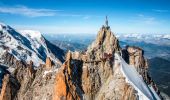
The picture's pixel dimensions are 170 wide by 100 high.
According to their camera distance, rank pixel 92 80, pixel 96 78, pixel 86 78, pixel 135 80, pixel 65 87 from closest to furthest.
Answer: pixel 65 87 < pixel 86 78 < pixel 92 80 < pixel 96 78 < pixel 135 80

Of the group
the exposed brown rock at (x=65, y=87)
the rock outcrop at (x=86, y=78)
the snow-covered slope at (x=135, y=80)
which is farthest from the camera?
the snow-covered slope at (x=135, y=80)

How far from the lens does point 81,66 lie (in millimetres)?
107312

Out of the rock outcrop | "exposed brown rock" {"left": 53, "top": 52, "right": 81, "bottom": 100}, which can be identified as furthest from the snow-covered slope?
"exposed brown rock" {"left": 53, "top": 52, "right": 81, "bottom": 100}

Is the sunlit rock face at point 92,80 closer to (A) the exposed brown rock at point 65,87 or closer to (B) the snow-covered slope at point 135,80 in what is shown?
(A) the exposed brown rock at point 65,87

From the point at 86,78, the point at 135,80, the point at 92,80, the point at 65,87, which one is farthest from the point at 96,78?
the point at 65,87

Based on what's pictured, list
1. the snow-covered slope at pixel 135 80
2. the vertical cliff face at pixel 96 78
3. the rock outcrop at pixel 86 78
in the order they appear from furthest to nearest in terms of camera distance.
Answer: the snow-covered slope at pixel 135 80
the rock outcrop at pixel 86 78
the vertical cliff face at pixel 96 78

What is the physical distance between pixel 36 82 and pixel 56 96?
17491 mm

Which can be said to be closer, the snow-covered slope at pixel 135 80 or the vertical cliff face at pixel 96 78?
the vertical cliff face at pixel 96 78

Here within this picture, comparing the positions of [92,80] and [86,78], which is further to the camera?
[92,80]

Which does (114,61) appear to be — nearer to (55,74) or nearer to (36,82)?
(55,74)

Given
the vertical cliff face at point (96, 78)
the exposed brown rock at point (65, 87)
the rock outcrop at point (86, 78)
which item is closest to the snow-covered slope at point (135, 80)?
the vertical cliff face at point (96, 78)

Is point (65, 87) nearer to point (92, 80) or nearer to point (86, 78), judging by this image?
point (86, 78)

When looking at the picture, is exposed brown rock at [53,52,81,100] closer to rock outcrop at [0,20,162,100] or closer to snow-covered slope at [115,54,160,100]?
rock outcrop at [0,20,162,100]

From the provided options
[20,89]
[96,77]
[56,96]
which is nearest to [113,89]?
[96,77]
